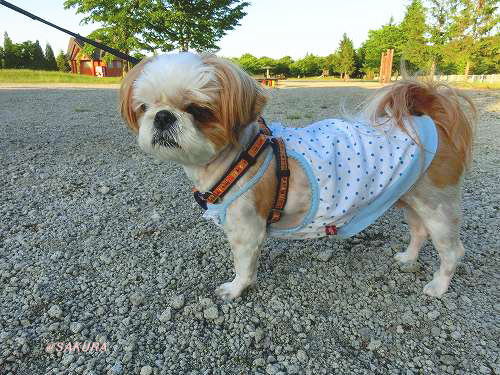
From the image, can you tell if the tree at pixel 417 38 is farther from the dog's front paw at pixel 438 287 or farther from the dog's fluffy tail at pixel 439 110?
the dog's front paw at pixel 438 287

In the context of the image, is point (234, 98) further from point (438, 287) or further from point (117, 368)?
point (438, 287)

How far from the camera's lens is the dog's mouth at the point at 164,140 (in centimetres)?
185

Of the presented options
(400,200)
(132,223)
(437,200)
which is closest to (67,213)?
(132,223)

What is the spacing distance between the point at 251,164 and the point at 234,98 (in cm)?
42

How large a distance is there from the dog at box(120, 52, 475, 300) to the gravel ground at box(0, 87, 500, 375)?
0.28 m

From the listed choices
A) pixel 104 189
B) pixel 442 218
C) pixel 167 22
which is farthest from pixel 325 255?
pixel 167 22

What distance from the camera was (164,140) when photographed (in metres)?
1.89

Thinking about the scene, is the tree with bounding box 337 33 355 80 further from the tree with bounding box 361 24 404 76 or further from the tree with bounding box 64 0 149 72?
the tree with bounding box 64 0 149 72

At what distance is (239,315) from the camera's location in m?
2.35

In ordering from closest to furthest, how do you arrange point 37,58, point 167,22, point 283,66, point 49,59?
1. point 167,22
2. point 37,58
3. point 49,59
4. point 283,66

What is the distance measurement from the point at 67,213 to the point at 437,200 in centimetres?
341

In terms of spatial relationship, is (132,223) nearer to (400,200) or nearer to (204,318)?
(204,318)

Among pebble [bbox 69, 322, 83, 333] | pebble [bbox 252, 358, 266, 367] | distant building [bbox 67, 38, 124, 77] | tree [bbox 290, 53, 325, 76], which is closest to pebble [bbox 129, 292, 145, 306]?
pebble [bbox 69, 322, 83, 333]

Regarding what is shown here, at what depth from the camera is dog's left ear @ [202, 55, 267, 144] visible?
189 cm
